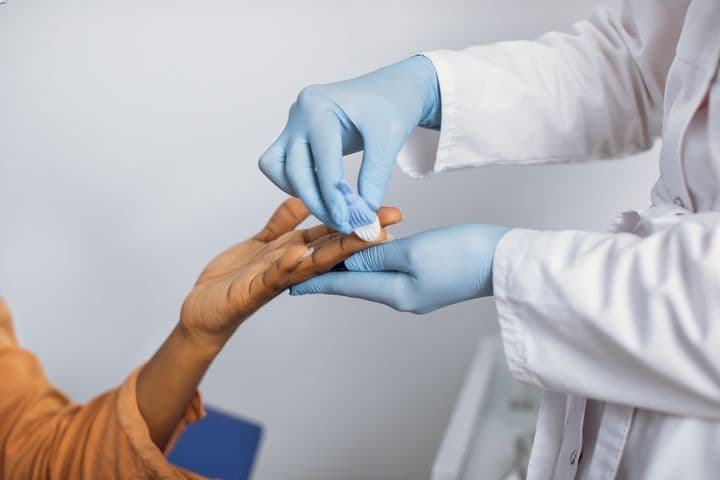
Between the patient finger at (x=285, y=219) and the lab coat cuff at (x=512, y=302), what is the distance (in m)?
0.37

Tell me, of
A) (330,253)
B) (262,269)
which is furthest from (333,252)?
(262,269)

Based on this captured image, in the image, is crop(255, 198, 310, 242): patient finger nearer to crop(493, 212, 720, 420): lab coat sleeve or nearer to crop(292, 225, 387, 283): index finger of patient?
crop(292, 225, 387, 283): index finger of patient

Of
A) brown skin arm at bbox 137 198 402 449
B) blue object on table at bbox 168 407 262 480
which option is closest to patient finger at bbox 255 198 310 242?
brown skin arm at bbox 137 198 402 449

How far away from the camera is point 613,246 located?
27.5 inches

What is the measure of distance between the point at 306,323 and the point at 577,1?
0.77 metres

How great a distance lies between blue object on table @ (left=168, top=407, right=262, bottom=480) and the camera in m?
1.46

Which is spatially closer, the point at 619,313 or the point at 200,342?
the point at 619,313

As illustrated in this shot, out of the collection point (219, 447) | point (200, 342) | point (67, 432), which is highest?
point (200, 342)

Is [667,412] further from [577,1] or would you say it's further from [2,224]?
[2,224]

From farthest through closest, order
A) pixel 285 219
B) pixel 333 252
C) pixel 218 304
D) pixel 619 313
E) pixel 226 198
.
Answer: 1. pixel 226 198
2. pixel 285 219
3. pixel 218 304
4. pixel 333 252
5. pixel 619 313

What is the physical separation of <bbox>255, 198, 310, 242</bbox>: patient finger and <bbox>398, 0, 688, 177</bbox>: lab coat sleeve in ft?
0.65

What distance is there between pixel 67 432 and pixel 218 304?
0.26m

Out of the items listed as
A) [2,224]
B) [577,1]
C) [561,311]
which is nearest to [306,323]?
[2,224]

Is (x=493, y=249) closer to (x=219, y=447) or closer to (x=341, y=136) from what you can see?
(x=341, y=136)
